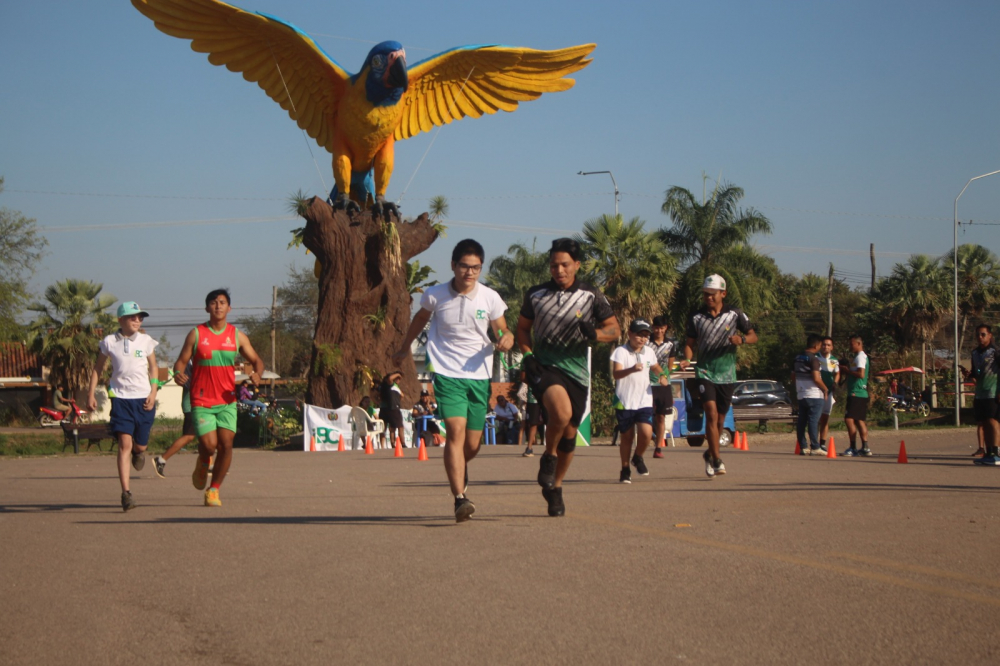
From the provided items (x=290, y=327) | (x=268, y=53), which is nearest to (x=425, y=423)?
(x=268, y=53)

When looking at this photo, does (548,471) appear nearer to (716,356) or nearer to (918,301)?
(716,356)

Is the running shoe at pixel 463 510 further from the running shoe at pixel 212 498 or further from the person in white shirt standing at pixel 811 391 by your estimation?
the person in white shirt standing at pixel 811 391

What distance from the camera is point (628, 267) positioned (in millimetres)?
35219

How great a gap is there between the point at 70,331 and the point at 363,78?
1293 inches

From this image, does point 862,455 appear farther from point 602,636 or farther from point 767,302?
point 767,302

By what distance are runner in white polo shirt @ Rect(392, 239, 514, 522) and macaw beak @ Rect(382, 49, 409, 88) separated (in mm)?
14277

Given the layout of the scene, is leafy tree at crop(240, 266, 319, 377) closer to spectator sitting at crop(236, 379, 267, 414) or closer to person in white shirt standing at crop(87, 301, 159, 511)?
spectator sitting at crop(236, 379, 267, 414)

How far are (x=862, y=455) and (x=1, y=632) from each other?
44.8 ft

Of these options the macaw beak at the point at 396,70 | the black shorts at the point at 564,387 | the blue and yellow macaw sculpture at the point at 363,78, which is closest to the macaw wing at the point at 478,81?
the blue and yellow macaw sculpture at the point at 363,78

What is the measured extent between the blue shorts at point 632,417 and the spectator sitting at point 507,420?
13966 millimetres

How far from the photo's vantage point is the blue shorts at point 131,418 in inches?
356

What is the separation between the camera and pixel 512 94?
22391mm

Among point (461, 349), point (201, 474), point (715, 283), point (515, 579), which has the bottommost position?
point (515, 579)

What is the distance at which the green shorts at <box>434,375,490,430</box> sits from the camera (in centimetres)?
704
